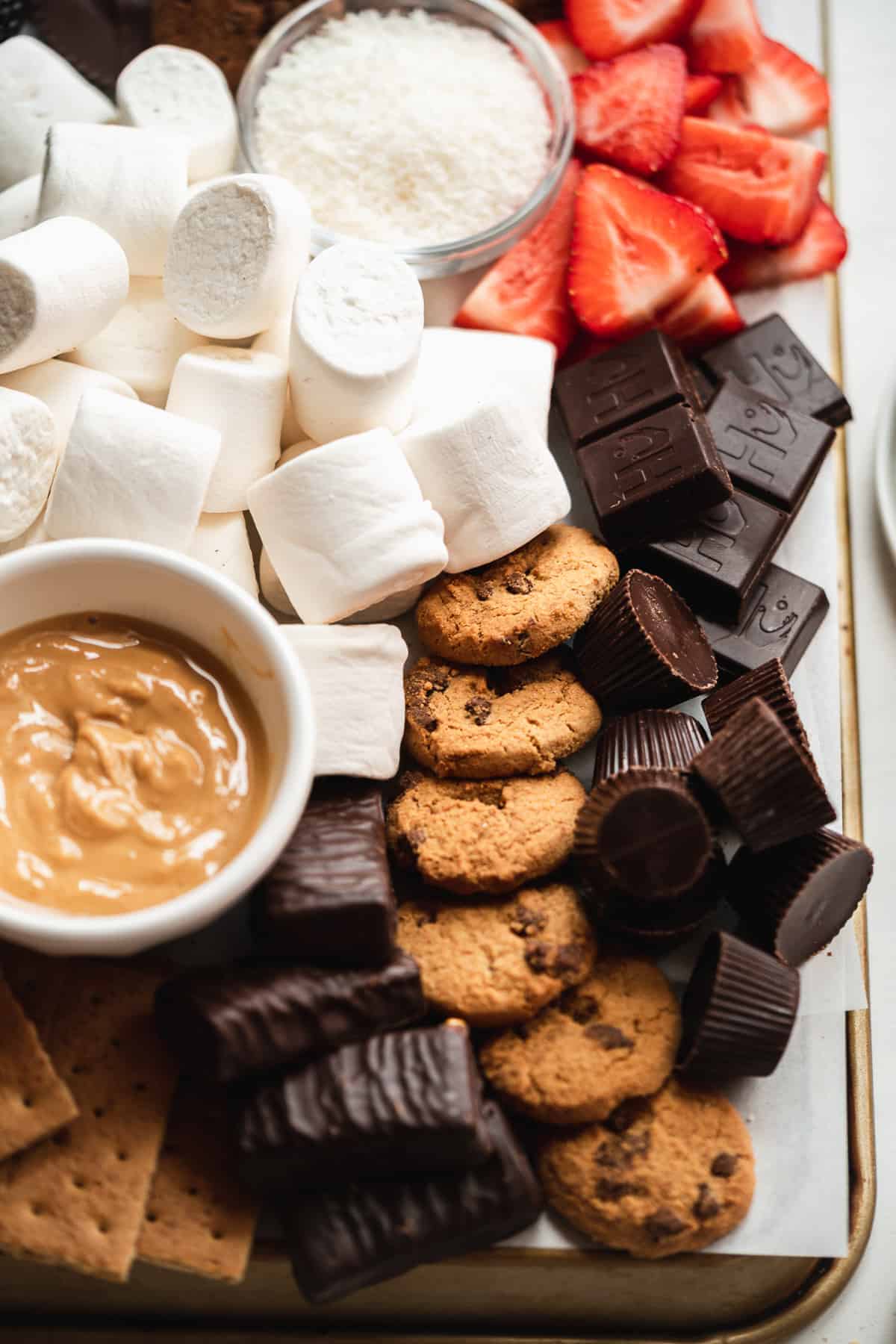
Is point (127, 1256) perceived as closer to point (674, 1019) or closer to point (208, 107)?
point (674, 1019)

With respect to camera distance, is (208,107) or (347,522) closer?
(347,522)

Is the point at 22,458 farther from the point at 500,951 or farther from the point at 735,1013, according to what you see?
the point at 735,1013

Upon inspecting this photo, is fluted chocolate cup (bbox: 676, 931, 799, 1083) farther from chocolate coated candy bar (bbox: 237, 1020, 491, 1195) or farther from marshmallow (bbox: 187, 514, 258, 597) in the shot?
marshmallow (bbox: 187, 514, 258, 597)

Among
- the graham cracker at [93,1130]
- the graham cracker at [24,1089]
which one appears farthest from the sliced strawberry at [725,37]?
the graham cracker at [24,1089]

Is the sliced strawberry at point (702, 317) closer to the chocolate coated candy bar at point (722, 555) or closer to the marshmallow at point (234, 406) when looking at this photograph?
the chocolate coated candy bar at point (722, 555)

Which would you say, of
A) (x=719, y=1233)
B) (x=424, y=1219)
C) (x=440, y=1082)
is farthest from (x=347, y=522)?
(x=719, y=1233)
